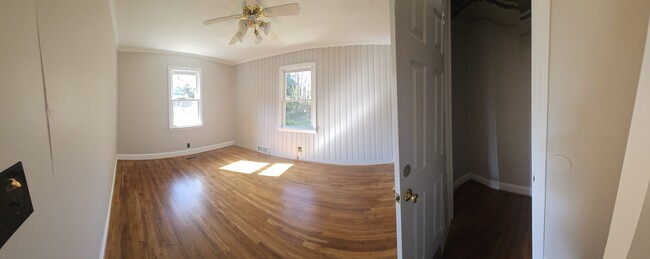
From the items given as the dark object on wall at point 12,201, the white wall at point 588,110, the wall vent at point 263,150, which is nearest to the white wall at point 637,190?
the white wall at point 588,110

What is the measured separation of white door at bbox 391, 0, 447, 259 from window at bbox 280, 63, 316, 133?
299 centimetres

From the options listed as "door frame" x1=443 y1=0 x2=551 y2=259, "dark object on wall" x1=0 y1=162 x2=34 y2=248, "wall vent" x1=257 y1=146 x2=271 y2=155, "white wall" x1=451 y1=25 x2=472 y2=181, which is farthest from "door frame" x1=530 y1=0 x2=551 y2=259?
"wall vent" x1=257 y1=146 x2=271 y2=155

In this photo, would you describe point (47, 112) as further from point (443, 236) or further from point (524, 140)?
point (524, 140)

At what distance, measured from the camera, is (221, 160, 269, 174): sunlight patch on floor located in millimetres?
3760

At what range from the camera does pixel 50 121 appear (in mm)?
663

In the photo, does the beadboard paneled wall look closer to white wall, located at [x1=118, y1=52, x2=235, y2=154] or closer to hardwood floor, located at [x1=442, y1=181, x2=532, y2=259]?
hardwood floor, located at [x1=442, y1=181, x2=532, y2=259]

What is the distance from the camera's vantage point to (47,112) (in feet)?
2.11

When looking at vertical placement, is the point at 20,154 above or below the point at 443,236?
above

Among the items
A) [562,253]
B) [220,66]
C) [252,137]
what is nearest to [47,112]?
[562,253]

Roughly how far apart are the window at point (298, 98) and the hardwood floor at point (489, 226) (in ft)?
9.31

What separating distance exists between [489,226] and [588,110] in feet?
5.14

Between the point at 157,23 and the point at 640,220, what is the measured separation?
14.2 ft

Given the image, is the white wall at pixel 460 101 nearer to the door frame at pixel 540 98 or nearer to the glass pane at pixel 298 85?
the door frame at pixel 540 98

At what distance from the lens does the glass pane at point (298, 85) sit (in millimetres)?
4398
